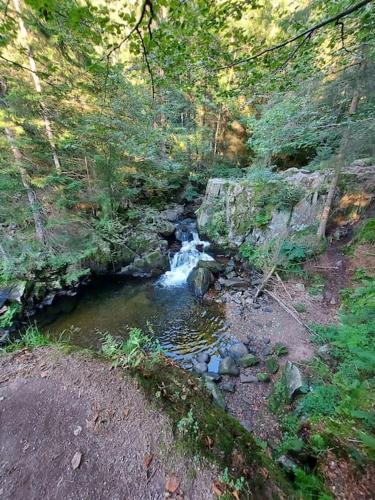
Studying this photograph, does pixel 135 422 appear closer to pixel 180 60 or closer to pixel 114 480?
pixel 114 480

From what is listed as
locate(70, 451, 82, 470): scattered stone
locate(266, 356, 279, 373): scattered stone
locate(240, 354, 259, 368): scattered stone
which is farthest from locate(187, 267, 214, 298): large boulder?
locate(70, 451, 82, 470): scattered stone

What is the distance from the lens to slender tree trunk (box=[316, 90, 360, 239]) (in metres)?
6.17

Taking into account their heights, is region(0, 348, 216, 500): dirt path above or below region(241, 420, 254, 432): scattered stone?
above

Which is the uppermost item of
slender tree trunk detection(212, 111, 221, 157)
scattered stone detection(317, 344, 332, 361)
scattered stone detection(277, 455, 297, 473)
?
slender tree trunk detection(212, 111, 221, 157)

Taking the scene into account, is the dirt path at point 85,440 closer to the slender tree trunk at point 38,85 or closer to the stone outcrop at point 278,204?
the slender tree trunk at point 38,85

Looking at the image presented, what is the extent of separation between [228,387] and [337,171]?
23.2ft

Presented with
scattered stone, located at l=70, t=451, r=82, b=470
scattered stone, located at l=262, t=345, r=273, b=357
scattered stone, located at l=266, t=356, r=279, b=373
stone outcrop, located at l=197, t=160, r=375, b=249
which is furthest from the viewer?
stone outcrop, located at l=197, t=160, r=375, b=249

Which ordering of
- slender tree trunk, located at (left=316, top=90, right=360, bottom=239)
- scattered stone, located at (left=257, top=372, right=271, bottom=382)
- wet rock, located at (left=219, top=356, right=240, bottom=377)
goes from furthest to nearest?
slender tree trunk, located at (left=316, top=90, right=360, bottom=239)
wet rock, located at (left=219, top=356, right=240, bottom=377)
scattered stone, located at (left=257, top=372, right=271, bottom=382)

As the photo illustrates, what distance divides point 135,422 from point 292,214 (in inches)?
347

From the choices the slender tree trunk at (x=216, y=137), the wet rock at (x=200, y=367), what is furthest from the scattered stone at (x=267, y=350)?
the slender tree trunk at (x=216, y=137)

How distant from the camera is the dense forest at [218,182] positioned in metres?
2.35

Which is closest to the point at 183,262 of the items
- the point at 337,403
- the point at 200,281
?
the point at 200,281

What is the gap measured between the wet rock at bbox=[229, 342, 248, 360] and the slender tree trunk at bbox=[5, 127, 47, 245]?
7.08 metres

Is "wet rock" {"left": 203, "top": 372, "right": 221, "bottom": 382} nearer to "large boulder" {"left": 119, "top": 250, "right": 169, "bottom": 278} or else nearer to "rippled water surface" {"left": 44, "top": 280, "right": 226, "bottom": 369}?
"rippled water surface" {"left": 44, "top": 280, "right": 226, "bottom": 369}
